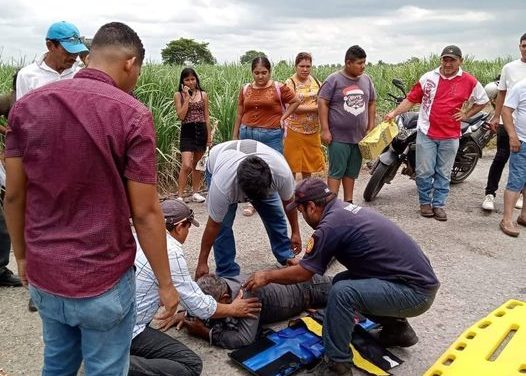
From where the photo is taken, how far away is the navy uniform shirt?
270 centimetres

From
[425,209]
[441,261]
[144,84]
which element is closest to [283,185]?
[441,261]

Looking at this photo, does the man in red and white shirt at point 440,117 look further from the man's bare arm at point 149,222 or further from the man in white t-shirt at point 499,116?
the man's bare arm at point 149,222

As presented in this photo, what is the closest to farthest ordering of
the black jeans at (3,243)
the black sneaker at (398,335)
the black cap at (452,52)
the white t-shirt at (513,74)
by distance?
the black sneaker at (398,335)
the black jeans at (3,243)
the black cap at (452,52)
the white t-shirt at (513,74)

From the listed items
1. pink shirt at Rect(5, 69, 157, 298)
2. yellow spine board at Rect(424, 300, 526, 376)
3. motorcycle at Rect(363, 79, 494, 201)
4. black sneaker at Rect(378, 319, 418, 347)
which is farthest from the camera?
motorcycle at Rect(363, 79, 494, 201)

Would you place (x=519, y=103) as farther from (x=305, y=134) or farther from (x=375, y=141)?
(x=305, y=134)

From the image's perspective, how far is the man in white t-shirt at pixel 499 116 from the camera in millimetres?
5176

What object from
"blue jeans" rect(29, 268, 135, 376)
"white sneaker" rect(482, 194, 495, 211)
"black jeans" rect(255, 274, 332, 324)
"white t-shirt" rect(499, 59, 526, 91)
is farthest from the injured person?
"white t-shirt" rect(499, 59, 526, 91)

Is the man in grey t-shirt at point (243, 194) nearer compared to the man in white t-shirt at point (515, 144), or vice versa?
the man in grey t-shirt at point (243, 194)

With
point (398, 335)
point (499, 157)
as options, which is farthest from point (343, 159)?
point (398, 335)

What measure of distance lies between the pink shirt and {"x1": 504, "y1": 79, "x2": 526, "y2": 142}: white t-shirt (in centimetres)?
419

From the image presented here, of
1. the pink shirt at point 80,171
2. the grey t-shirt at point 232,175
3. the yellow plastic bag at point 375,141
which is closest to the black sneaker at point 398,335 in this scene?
the grey t-shirt at point 232,175

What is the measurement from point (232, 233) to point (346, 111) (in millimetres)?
1996

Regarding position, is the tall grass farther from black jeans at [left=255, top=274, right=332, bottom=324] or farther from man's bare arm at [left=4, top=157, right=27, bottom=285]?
man's bare arm at [left=4, top=157, right=27, bottom=285]

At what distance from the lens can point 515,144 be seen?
4871 mm
